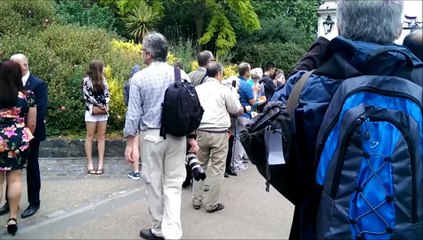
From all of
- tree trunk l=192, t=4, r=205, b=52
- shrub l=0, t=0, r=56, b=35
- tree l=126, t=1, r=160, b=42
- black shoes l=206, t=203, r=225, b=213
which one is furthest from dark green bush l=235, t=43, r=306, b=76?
black shoes l=206, t=203, r=225, b=213

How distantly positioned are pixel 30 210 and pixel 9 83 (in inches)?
67.5

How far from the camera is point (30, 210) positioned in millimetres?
5641

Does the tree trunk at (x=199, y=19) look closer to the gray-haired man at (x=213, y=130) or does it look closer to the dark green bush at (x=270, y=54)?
the dark green bush at (x=270, y=54)

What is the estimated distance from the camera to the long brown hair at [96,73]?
729cm

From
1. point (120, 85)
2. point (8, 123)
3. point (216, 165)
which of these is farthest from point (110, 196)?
point (120, 85)

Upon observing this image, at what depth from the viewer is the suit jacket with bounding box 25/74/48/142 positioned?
540cm

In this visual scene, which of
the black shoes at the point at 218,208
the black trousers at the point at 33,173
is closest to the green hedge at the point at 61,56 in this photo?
the black trousers at the point at 33,173

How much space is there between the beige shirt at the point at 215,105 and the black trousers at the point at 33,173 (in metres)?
2.07

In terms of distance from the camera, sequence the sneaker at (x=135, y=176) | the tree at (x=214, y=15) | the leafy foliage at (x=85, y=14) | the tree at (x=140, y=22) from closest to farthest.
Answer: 1. the sneaker at (x=135, y=176)
2. the leafy foliage at (x=85, y=14)
3. the tree at (x=140, y=22)
4. the tree at (x=214, y=15)

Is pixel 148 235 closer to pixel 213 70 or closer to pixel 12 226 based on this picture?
pixel 12 226

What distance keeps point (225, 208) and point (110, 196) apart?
5.54ft

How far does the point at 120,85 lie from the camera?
9.66 m

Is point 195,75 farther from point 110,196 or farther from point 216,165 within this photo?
point 110,196

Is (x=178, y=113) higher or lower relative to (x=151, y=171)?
higher
